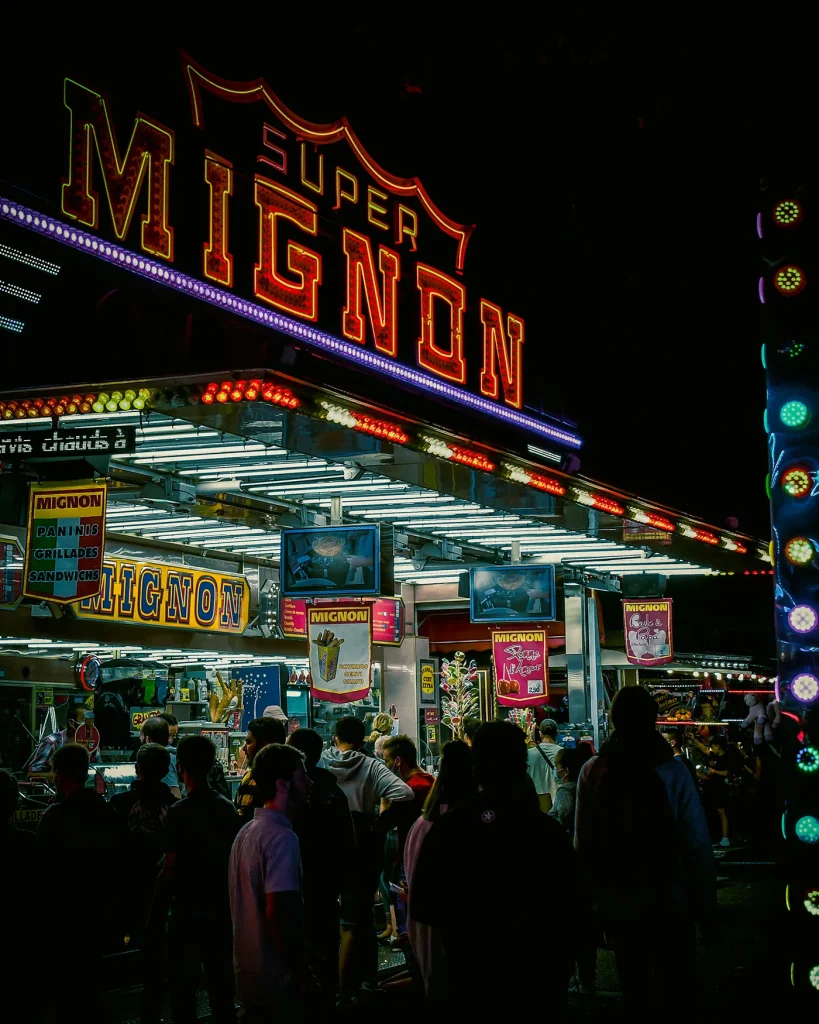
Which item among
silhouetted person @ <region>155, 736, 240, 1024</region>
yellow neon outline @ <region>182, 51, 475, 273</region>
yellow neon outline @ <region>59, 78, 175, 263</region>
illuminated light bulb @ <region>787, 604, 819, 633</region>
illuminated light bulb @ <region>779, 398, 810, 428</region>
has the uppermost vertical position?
yellow neon outline @ <region>182, 51, 475, 273</region>

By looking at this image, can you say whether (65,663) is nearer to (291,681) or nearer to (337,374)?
(291,681)

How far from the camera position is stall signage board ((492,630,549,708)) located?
1938 cm

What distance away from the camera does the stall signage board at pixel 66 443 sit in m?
9.30

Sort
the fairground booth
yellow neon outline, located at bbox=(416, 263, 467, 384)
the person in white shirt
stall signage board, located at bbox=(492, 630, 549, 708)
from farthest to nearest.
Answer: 1. stall signage board, located at bbox=(492, 630, 549, 708)
2. yellow neon outline, located at bbox=(416, 263, 467, 384)
3. the fairground booth
4. the person in white shirt

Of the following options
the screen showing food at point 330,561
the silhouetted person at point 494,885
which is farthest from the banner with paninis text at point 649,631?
the silhouetted person at point 494,885

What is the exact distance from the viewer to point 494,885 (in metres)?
4.02

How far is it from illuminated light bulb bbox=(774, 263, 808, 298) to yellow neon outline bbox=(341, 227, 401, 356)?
28.6ft

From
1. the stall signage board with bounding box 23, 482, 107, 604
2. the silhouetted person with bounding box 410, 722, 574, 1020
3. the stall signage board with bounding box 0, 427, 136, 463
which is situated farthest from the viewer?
the stall signage board with bounding box 23, 482, 107, 604

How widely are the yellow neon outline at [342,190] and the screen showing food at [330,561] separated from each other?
507 cm

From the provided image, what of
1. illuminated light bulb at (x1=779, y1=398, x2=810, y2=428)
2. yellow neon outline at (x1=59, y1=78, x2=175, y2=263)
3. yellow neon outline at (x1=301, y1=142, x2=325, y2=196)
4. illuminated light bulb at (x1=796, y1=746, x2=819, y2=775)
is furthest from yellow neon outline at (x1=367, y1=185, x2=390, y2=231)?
illuminated light bulb at (x1=796, y1=746, x2=819, y2=775)

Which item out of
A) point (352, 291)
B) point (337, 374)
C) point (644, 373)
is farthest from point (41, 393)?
point (644, 373)

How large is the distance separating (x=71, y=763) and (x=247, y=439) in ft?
14.4

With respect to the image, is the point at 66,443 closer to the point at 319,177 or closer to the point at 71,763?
the point at 71,763

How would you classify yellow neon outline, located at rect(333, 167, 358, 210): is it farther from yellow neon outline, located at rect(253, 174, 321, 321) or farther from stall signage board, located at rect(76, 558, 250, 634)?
stall signage board, located at rect(76, 558, 250, 634)
